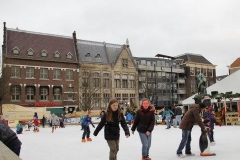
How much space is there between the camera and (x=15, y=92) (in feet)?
148

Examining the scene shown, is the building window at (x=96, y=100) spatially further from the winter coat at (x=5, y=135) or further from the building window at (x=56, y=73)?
the winter coat at (x=5, y=135)

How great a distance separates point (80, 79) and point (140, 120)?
43.9 meters

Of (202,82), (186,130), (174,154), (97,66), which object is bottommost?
(174,154)

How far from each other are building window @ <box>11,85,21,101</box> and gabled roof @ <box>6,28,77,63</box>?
4.42m

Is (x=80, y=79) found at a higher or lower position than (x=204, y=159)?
higher

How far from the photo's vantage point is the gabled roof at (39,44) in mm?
46688

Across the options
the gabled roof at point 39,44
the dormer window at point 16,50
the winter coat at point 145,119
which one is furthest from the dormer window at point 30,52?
the winter coat at point 145,119

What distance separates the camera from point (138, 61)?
59.8 m

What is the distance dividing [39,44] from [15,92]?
839 cm

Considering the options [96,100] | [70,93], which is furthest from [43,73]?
[96,100]

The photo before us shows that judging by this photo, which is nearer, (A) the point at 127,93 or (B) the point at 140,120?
(B) the point at 140,120

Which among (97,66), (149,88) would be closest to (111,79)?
(97,66)

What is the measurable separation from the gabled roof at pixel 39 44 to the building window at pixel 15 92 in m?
4.42

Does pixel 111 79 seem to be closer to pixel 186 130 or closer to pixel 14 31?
pixel 14 31
